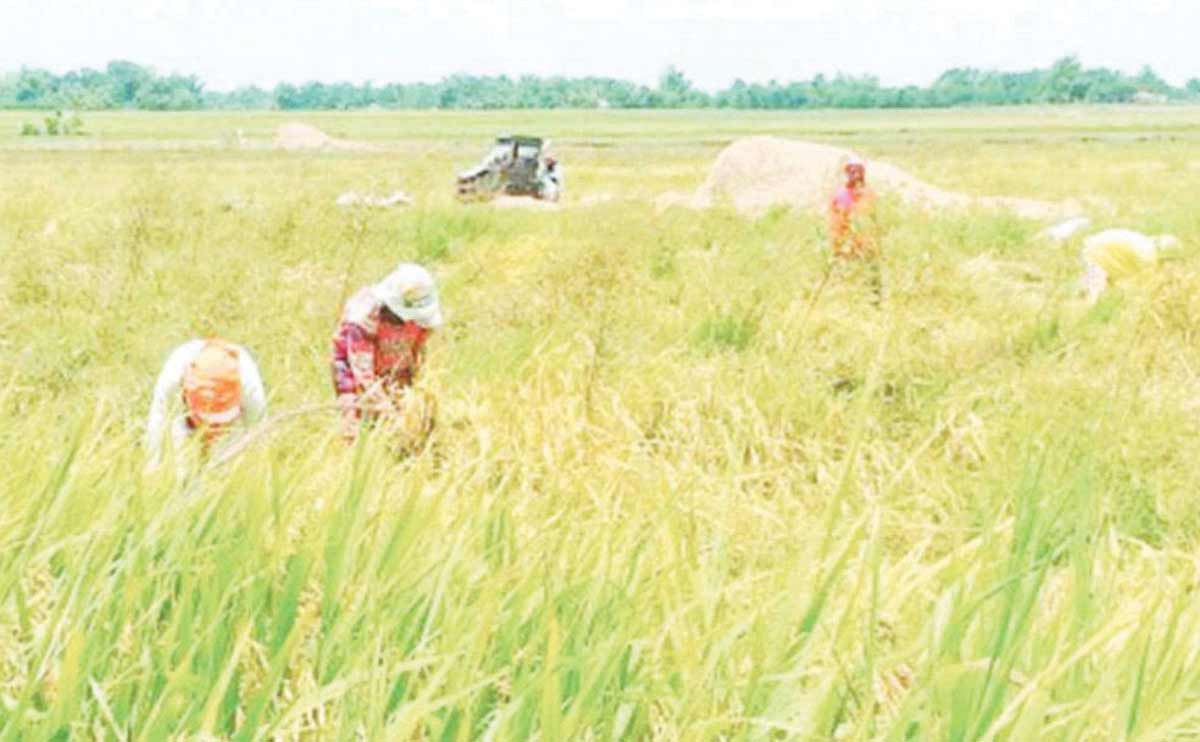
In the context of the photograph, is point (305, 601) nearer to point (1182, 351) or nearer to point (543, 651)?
point (543, 651)

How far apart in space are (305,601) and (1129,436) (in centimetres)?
427

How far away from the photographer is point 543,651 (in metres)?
2.27

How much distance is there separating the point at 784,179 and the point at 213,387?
18227 millimetres

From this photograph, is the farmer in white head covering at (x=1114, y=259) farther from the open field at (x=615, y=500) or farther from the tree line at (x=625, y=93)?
the tree line at (x=625, y=93)

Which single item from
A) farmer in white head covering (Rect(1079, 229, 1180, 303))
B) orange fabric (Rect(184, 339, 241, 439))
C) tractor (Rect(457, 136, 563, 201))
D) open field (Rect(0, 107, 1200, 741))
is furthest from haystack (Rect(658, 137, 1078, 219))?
orange fabric (Rect(184, 339, 241, 439))

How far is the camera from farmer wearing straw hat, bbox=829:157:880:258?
8.73 meters

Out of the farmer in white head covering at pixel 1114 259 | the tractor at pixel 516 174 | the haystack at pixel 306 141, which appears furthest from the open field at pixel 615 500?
the haystack at pixel 306 141

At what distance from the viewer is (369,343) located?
18.4 ft

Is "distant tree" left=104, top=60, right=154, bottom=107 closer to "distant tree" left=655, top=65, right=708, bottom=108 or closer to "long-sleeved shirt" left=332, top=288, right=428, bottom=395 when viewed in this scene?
"distant tree" left=655, top=65, right=708, bottom=108

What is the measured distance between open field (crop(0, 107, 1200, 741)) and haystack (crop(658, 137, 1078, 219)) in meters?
6.78

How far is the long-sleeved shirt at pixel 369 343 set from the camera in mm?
5559

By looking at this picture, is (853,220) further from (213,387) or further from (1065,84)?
(1065,84)

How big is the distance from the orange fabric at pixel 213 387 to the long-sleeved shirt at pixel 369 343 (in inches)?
39.1

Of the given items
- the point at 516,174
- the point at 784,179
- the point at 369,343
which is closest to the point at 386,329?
the point at 369,343
